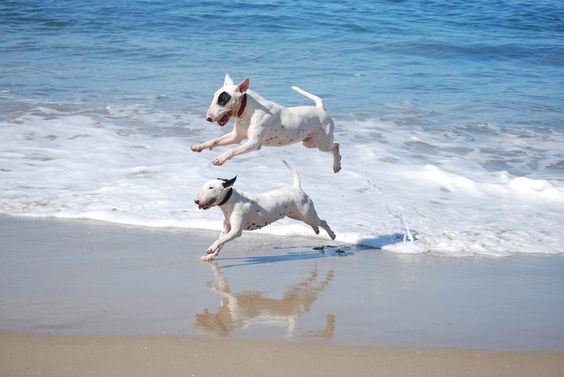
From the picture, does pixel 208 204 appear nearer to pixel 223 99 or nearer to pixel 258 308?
pixel 223 99

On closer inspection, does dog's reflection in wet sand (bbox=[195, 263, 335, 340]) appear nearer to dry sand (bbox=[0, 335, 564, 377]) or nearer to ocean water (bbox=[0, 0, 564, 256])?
dry sand (bbox=[0, 335, 564, 377])

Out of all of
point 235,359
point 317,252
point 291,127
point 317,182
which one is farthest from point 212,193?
point 317,182

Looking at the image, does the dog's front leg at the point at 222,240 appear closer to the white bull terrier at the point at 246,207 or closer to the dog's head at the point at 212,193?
the white bull terrier at the point at 246,207

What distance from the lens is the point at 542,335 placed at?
6340mm

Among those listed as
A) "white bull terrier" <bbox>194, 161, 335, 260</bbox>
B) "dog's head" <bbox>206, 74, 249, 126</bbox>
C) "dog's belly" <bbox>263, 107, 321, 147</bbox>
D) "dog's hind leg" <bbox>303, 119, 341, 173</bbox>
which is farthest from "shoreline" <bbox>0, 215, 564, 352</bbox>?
"dog's head" <bbox>206, 74, 249, 126</bbox>

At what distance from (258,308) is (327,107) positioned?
30.1 feet

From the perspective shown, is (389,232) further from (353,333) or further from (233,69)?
(233,69)

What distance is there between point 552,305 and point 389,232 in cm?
255

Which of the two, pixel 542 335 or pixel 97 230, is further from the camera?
pixel 97 230

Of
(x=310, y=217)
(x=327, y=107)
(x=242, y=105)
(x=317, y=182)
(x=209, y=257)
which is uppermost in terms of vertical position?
(x=242, y=105)

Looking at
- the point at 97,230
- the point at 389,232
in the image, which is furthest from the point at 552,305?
the point at 97,230

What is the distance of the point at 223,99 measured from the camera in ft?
24.9

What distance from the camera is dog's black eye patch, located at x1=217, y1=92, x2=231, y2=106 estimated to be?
7570 mm

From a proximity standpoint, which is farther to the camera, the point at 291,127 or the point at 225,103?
the point at 291,127
